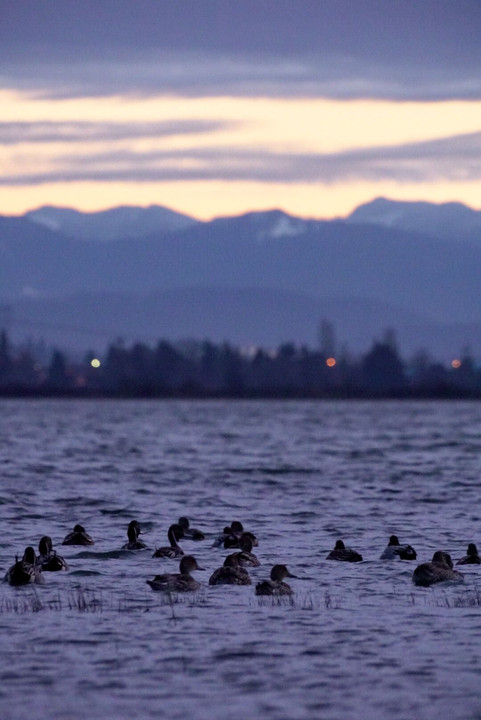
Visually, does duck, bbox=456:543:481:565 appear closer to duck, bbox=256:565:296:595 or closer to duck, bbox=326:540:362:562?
duck, bbox=326:540:362:562

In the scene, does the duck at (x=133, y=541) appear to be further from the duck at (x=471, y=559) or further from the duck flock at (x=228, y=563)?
the duck at (x=471, y=559)

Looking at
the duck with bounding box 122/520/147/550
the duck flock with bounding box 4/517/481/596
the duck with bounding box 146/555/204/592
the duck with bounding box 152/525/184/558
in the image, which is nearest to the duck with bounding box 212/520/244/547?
the duck flock with bounding box 4/517/481/596

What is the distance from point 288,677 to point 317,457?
58458mm

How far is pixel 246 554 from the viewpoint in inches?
1109

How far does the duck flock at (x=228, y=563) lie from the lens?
80.6 feet

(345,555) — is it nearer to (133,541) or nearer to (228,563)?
(228,563)

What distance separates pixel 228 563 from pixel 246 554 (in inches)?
68.0

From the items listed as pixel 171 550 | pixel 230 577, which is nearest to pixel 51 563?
pixel 171 550

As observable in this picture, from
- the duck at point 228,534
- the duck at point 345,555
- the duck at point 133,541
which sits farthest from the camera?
the duck at point 228,534

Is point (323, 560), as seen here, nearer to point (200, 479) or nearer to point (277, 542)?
point (277, 542)

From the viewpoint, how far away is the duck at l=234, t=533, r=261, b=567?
2789cm

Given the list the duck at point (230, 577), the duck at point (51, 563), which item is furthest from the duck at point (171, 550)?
the duck at point (230, 577)

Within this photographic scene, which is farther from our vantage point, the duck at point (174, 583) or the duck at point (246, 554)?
the duck at point (246, 554)

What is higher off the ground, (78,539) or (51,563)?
(78,539)
